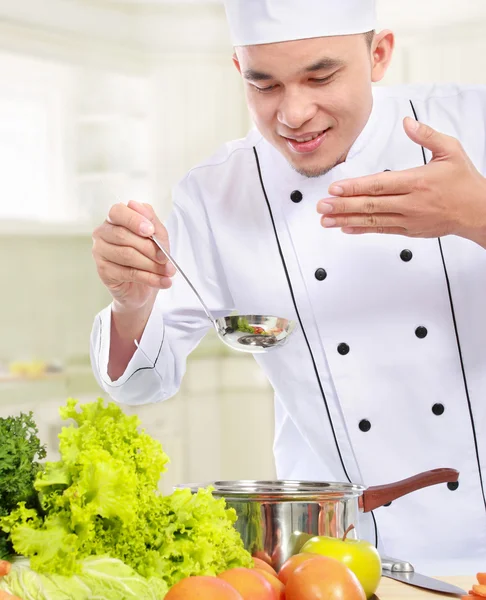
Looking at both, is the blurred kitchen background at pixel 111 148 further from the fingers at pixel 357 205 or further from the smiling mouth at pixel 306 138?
the fingers at pixel 357 205

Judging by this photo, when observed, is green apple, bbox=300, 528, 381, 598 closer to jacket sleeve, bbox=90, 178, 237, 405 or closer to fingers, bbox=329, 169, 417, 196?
fingers, bbox=329, 169, 417, 196

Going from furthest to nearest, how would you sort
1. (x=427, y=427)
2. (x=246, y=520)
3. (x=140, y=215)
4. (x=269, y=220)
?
1. (x=269, y=220)
2. (x=427, y=427)
3. (x=140, y=215)
4. (x=246, y=520)

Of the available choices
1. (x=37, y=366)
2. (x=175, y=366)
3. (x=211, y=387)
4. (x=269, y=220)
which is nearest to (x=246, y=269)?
(x=269, y=220)

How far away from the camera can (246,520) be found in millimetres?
1109

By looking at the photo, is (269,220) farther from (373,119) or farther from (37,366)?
(37,366)

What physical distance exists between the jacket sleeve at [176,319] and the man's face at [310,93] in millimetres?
326

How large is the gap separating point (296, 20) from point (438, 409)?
0.77 meters

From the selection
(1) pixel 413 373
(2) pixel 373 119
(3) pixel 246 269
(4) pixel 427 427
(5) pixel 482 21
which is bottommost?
(4) pixel 427 427

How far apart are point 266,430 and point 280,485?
3536 millimetres

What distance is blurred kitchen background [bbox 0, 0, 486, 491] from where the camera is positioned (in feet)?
14.0

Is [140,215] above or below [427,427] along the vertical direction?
above

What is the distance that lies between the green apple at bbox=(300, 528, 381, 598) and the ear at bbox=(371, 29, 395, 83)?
→ 92 centimetres

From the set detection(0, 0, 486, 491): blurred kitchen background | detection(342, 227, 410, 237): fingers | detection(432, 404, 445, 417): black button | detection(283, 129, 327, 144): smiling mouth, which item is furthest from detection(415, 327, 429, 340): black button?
detection(0, 0, 486, 491): blurred kitchen background

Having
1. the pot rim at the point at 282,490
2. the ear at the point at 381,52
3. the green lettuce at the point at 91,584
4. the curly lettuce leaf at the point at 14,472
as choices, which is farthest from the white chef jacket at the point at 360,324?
the green lettuce at the point at 91,584
